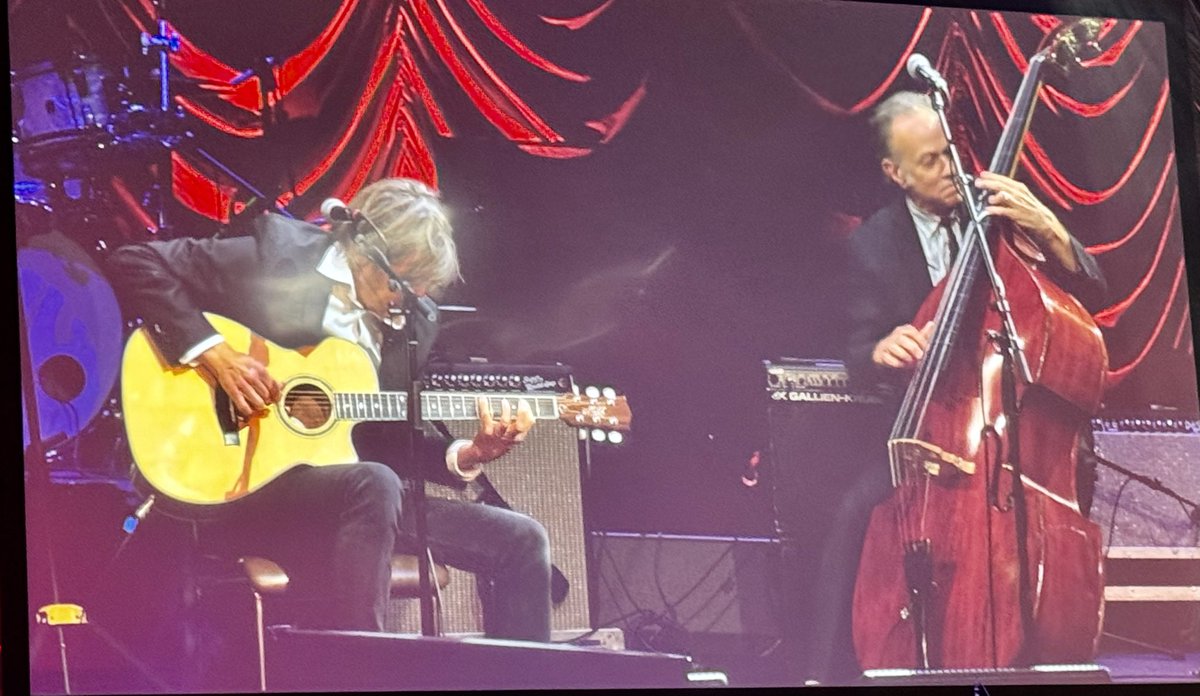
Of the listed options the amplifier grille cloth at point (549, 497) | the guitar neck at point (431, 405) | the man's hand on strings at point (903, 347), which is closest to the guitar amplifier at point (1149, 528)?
the man's hand on strings at point (903, 347)

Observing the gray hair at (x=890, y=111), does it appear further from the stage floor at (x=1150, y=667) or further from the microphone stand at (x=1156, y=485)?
the stage floor at (x=1150, y=667)

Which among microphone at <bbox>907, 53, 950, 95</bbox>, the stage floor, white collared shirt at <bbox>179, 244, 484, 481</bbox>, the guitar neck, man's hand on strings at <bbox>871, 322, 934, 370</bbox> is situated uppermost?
microphone at <bbox>907, 53, 950, 95</bbox>

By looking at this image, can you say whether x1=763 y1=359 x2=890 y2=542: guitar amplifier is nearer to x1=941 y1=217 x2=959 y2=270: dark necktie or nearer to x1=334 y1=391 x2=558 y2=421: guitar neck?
x1=941 y1=217 x2=959 y2=270: dark necktie

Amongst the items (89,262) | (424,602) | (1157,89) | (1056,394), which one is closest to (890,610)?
(1056,394)

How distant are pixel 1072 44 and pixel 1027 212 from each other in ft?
1.93

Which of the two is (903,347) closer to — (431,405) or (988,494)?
(988,494)

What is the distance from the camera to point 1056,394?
4281 mm

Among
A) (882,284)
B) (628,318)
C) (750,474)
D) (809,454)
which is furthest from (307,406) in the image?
(882,284)

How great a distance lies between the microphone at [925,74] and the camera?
4.43 m

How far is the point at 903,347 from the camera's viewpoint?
4215 mm

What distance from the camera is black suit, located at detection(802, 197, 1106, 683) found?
403 cm

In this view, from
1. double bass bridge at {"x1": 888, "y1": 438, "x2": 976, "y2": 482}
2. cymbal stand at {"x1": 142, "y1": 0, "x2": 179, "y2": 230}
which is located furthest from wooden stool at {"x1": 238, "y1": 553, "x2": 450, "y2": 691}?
double bass bridge at {"x1": 888, "y1": 438, "x2": 976, "y2": 482}

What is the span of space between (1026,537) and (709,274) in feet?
3.70

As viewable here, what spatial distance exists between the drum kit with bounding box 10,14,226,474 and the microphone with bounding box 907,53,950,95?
80.9 inches
